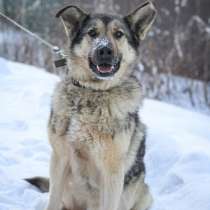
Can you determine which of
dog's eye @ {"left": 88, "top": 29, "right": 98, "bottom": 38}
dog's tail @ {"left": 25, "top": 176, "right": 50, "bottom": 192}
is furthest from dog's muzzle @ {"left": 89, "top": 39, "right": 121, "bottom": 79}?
dog's tail @ {"left": 25, "top": 176, "right": 50, "bottom": 192}

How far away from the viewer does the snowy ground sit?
13.9 ft

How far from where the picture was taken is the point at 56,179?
12.2ft

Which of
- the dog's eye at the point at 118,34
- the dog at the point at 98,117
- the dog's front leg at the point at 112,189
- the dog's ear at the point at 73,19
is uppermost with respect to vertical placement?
the dog's ear at the point at 73,19

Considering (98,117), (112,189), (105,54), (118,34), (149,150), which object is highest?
(118,34)

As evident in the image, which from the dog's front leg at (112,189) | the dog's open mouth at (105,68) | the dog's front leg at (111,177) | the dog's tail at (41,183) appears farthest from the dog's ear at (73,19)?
the dog's tail at (41,183)

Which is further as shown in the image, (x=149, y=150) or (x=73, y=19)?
(x=149, y=150)

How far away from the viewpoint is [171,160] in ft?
17.1

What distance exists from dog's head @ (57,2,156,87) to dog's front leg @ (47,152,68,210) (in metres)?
0.63

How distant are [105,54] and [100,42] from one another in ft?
0.38

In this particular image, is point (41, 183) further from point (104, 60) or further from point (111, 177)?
point (104, 60)

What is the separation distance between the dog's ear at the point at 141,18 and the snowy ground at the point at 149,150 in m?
1.52

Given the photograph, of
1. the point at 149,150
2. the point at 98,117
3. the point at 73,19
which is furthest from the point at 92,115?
the point at 149,150

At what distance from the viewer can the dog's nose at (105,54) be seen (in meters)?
3.51

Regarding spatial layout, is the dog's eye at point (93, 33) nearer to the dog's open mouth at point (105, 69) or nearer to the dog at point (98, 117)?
the dog at point (98, 117)
